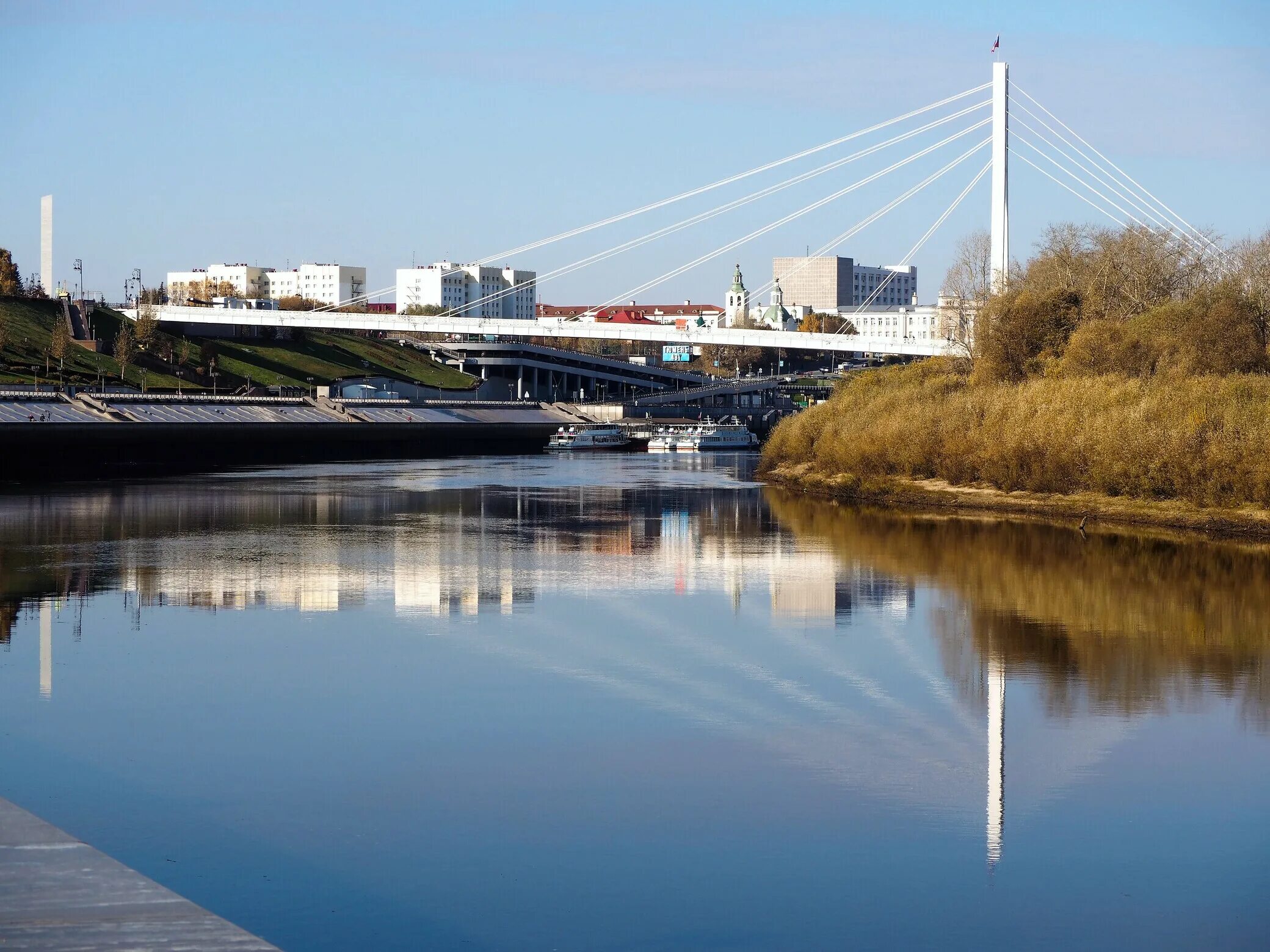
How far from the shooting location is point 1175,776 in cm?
988

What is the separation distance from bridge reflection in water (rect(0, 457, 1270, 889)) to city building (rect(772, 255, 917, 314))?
151 metres

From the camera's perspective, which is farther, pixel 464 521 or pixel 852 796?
pixel 464 521

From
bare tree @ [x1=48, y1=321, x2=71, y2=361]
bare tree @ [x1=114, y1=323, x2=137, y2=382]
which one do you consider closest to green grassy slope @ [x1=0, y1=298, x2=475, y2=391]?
bare tree @ [x1=114, y1=323, x2=137, y2=382]

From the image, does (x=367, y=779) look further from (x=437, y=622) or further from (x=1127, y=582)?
(x=1127, y=582)

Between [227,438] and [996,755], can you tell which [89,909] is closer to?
[996,755]

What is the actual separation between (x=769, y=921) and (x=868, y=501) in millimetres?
27837

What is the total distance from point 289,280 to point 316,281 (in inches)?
285

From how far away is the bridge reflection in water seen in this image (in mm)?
11391

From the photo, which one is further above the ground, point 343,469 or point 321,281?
point 321,281

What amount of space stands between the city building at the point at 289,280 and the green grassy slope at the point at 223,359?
209 ft

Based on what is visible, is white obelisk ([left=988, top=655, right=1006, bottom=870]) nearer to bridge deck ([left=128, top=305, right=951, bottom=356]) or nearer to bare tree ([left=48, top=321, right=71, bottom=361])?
bridge deck ([left=128, top=305, right=951, bottom=356])

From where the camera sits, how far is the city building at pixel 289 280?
167m

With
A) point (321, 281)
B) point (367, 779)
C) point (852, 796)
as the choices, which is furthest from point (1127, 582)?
point (321, 281)

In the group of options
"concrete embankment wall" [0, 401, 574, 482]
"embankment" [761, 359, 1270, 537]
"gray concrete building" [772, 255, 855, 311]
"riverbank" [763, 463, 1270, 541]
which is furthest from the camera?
"gray concrete building" [772, 255, 855, 311]
